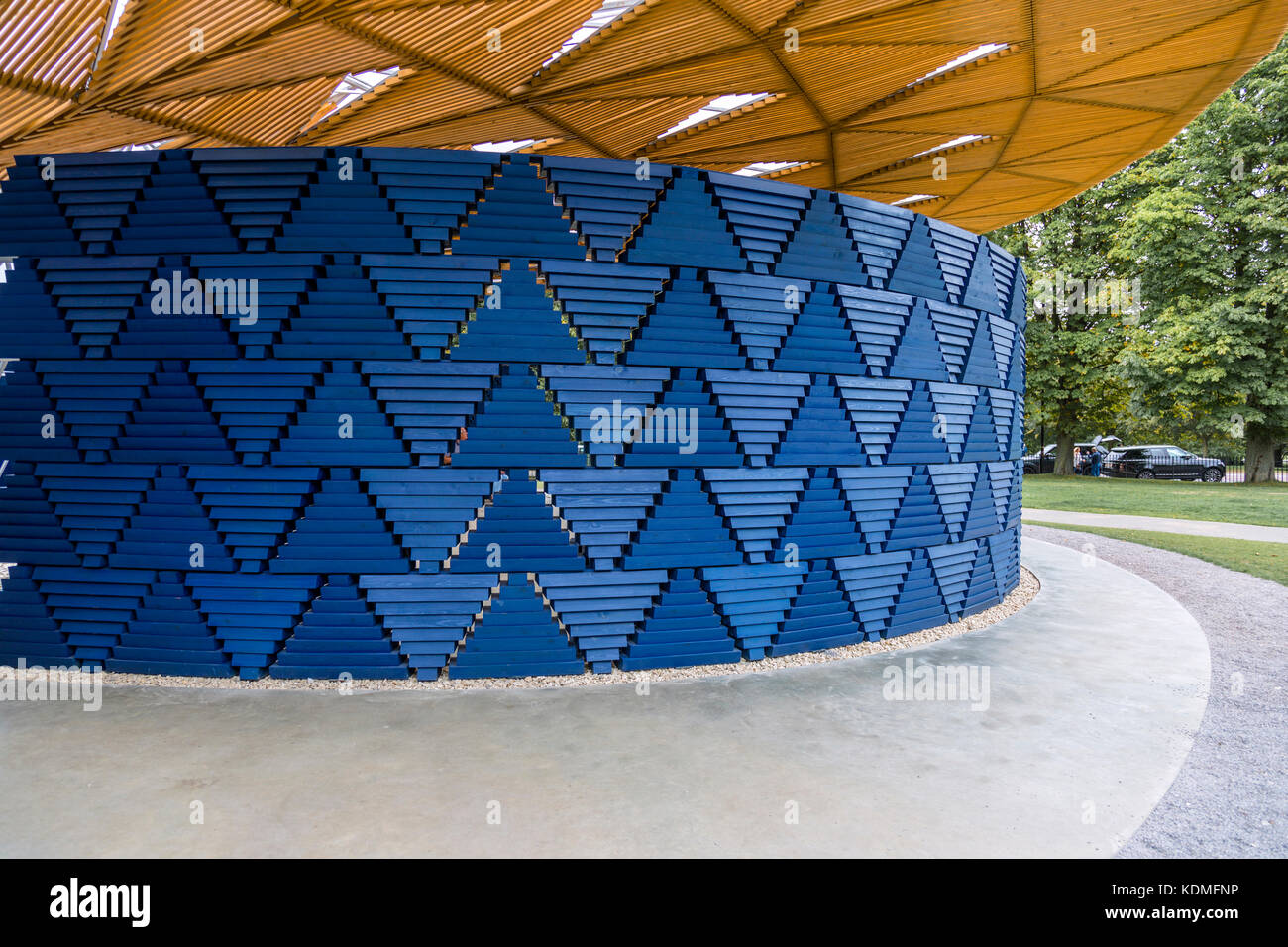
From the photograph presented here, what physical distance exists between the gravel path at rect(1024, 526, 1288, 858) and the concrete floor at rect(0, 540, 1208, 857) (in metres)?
0.17

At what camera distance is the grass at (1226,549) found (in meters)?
12.9

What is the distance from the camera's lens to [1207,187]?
3231 cm

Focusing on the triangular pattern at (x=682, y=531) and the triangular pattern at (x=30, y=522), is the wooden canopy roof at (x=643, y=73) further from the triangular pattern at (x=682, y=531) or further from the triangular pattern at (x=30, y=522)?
the triangular pattern at (x=682, y=531)

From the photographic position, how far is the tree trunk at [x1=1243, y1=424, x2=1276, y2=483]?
104ft

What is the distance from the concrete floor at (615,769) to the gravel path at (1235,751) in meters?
0.17

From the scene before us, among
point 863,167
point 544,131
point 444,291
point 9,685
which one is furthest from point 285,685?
point 863,167

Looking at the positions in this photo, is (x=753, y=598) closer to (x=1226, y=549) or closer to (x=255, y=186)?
(x=255, y=186)

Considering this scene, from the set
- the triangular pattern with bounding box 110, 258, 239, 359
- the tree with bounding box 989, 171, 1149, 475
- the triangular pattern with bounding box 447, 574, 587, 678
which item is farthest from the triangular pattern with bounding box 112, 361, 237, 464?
the tree with bounding box 989, 171, 1149, 475

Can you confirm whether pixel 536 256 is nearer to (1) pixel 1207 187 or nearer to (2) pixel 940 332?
(2) pixel 940 332

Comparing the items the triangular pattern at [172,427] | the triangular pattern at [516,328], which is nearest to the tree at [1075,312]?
the triangular pattern at [516,328]

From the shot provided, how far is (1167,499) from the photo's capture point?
1036 inches

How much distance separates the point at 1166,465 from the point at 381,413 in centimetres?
4090
